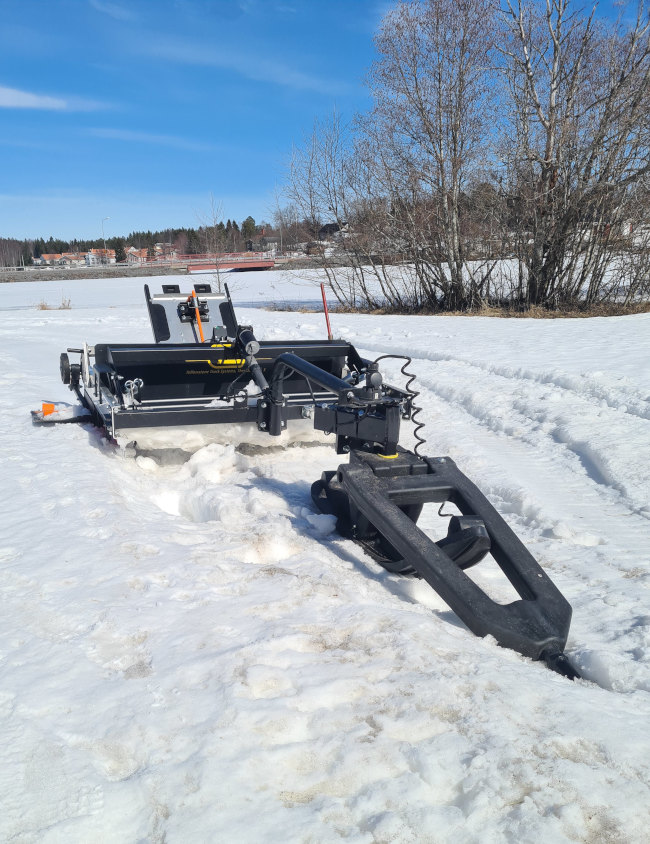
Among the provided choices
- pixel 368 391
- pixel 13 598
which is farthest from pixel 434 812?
pixel 368 391

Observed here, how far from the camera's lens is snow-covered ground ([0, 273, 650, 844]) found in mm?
1818

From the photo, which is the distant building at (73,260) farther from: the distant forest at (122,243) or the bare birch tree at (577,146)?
the bare birch tree at (577,146)

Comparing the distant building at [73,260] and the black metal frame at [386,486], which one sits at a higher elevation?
the distant building at [73,260]

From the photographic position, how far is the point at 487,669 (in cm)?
246

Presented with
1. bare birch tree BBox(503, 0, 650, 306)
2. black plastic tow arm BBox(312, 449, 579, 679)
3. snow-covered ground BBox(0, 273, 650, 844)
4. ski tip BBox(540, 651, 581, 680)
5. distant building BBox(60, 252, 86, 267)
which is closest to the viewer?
snow-covered ground BBox(0, 273, 650, 844)

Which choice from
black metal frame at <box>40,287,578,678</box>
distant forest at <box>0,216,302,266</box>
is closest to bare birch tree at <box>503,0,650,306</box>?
black metal frame at <box>40,287,578,678</box>

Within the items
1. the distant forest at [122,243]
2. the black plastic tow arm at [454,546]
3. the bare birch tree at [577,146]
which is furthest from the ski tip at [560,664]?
the distant forest at [122,243]

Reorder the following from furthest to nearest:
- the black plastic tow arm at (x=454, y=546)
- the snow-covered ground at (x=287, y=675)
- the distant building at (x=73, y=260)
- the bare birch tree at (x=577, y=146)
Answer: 1. the distant building at (x=73, y=260)
2. the bare birch tree at (x=577, y=146)
3. the black plastic tow arm at (x=454, y=546)
4. the snow-covered ground at (x=287, y=675)

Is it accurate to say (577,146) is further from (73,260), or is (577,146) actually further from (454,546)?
(73,260)

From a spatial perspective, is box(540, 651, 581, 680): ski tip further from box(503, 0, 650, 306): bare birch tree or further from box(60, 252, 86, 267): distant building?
box(60, 252, 86, 267): distant building

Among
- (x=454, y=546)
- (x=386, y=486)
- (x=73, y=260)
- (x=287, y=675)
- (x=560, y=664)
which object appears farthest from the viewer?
(x=73, y=260)

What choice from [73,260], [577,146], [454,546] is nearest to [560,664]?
[454,546]

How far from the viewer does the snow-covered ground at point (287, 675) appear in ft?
5.97

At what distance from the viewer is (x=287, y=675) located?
240 cm
